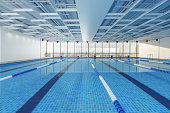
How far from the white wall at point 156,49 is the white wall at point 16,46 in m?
18.1

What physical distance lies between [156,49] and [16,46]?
18849 mm

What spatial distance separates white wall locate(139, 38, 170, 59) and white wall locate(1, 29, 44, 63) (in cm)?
1811

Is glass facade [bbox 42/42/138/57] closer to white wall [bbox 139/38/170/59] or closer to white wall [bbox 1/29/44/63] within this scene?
white wall [bbox 139/38/170/59]

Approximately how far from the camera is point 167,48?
1312 centimetres

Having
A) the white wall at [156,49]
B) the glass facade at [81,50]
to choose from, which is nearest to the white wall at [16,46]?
the glass facade at [81,50]

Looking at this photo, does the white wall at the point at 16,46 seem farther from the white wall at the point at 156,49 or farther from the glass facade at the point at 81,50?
the white wall at the point at 156,49

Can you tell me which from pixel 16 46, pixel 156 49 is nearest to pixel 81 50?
pixel 16 46

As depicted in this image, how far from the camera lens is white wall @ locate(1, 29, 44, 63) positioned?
8.62 meters

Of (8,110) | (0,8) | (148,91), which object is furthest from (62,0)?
(148,91)

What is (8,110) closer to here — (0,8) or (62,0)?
(62,0)

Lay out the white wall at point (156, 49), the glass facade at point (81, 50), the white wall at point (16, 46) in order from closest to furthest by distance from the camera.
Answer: the white wall at point (16, 46) < the white wall at point (156, 49) < the glass facade at point (81, 50)

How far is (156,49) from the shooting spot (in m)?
14.9

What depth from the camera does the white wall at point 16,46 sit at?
28.3ft

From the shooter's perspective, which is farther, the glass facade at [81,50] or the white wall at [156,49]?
the glass facade at [81,50]
